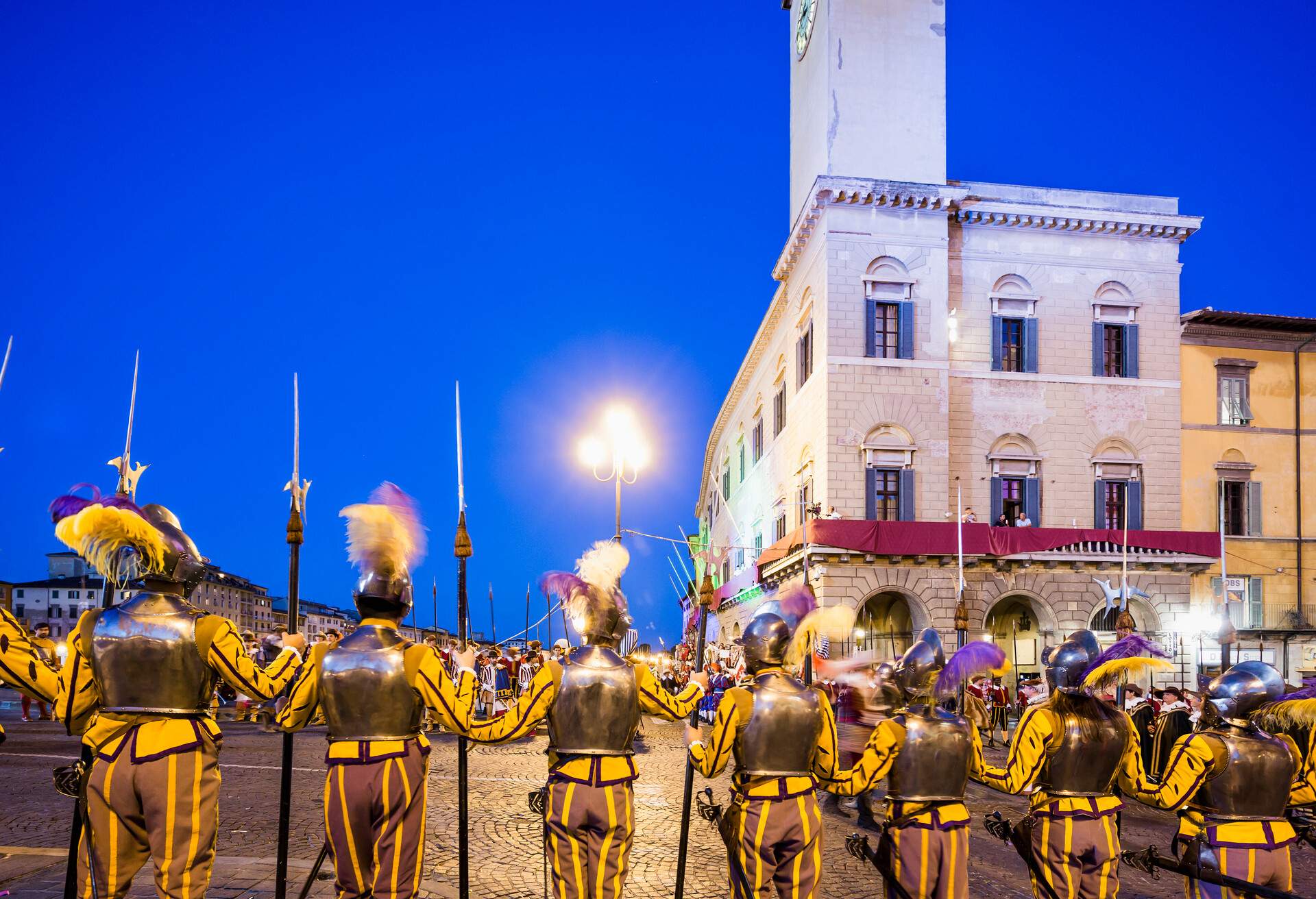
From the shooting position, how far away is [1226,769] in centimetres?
556

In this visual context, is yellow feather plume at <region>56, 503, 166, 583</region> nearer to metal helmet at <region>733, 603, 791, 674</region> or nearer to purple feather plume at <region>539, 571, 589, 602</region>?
purple feather plume at <region>539, 571, 589, 602</region>

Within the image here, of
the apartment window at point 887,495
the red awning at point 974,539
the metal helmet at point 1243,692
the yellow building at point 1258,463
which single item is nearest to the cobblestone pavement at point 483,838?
the metal helmet at point 1243,692

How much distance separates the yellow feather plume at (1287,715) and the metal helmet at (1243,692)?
193mm

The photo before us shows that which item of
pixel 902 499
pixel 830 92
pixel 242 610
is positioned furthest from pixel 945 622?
pixel 242 610

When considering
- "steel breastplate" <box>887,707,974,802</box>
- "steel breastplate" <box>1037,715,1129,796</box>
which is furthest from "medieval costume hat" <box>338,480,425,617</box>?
"steel breastplate" <box>1037,715,1129,796</box>

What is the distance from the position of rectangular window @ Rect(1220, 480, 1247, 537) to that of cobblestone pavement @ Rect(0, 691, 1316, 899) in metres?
23.2

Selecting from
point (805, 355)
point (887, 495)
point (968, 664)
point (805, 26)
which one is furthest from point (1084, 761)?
point (805, 26)

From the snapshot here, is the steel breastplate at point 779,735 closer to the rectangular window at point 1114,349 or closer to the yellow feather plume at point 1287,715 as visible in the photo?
the yellow feather plume at point 1287,715

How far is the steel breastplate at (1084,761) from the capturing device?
225 inches

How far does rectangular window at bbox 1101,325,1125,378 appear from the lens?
31578mm

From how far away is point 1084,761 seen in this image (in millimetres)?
5723

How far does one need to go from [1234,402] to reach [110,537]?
119ft

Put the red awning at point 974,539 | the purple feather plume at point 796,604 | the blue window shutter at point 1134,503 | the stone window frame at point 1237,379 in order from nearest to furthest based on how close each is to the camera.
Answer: the purple feather plume at point 796,604, the red awning at point 974,539, the blue window shutter at point 1134,503, the stone window frame at point 1237,379

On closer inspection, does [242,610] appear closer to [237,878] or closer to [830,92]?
[830,92]
